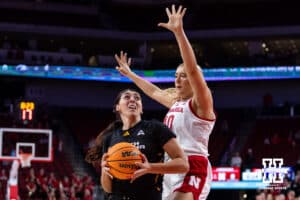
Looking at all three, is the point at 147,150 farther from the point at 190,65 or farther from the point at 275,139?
the point at 275,139

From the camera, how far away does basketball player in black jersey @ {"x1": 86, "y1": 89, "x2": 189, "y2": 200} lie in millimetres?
4371

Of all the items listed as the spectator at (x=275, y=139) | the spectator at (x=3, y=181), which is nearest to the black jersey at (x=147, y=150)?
the spectator at (x=3, y=181)

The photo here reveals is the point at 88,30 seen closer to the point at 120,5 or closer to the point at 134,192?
the point at 120,5

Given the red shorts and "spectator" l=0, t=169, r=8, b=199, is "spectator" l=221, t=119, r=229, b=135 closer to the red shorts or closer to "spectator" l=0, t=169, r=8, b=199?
"spectator" l=0, t=169, r=8, b=199

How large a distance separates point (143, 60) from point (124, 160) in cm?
2435

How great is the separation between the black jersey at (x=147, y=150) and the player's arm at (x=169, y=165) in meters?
0.06

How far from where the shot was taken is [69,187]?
20.3 metres

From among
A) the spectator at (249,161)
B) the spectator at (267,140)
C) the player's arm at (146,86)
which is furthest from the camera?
the spectator at (267,140)

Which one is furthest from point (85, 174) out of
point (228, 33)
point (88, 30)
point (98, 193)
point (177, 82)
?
point (177, 82)

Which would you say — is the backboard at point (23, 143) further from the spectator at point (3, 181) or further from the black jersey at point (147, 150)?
the black jersey at point (147, 150)

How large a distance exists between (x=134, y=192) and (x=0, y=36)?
2447cm

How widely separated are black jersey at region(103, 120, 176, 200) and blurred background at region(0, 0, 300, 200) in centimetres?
1952

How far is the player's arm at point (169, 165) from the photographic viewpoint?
4.20m

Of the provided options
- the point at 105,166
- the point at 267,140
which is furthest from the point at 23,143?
the point at 105,166
